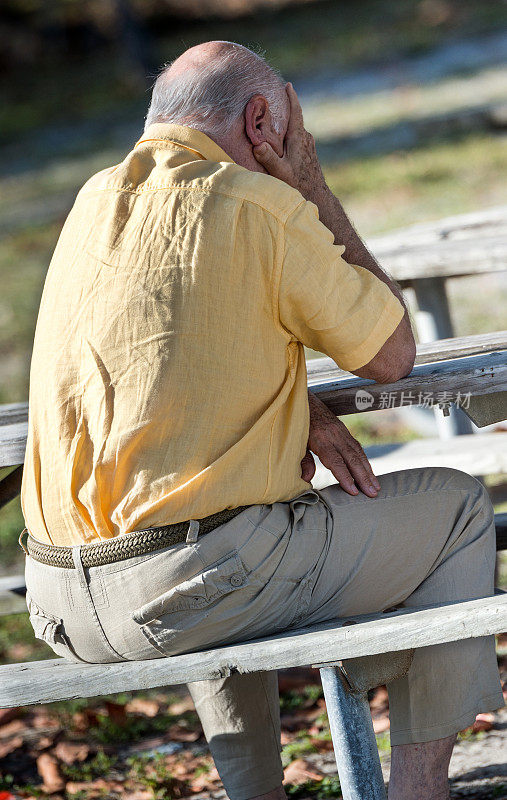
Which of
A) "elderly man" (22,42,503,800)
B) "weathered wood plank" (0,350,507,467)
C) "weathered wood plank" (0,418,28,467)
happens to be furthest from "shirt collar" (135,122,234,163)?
"weathered wood plank" (0,418,28,467)

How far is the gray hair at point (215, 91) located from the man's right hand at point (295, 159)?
85 millimetres

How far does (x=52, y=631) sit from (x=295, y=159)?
1.11 metres

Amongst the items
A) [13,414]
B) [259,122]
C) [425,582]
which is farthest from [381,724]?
[259,122]

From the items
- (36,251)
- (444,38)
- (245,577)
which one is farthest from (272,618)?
(444,38)

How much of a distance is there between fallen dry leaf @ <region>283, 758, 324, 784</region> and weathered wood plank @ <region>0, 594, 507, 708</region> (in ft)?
3.35

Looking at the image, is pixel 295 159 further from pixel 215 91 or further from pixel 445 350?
pixel 445 350

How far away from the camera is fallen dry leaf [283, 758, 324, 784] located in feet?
9.11

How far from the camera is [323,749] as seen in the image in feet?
9.62

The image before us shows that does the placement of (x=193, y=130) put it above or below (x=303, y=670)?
above

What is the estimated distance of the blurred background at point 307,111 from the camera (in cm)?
746

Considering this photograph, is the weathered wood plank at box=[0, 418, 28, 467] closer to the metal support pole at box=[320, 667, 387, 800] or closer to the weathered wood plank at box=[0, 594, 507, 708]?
the weathered wood plank at box=[0, 594, 507, 708]

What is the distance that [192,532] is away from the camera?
→ 1.86 metres

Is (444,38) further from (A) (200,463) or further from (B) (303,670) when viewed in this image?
(A) (200,463)

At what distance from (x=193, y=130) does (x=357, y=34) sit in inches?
776
